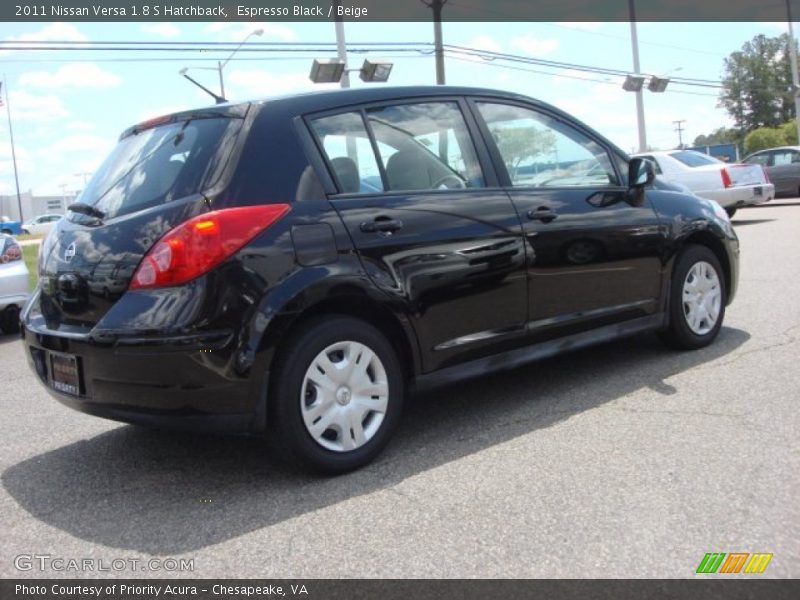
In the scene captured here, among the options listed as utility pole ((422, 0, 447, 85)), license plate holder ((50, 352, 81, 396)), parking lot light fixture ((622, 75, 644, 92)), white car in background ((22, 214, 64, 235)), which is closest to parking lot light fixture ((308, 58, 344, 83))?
utility pole ((422, 0, 447, 85))

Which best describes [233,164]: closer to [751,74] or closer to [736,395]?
[736,395]

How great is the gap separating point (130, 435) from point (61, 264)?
113 cm

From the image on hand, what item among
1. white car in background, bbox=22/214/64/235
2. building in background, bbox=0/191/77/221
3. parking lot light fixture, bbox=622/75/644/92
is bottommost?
white car in background, bbox=22/214/64/235

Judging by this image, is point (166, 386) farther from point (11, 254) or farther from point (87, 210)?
point (11, 254)

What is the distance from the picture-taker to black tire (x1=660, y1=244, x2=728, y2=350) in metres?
5.08

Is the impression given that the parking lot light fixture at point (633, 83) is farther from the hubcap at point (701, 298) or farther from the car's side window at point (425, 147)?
the car's side window at point (425, 147)

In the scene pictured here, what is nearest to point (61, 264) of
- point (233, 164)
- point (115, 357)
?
point (115, 357)

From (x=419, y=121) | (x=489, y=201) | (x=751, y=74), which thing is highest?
(x=751, y=74)

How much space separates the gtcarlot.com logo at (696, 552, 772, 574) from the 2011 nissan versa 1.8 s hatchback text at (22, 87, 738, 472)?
1.50 m

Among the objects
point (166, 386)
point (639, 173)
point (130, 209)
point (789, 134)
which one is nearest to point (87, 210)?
point (130, 209)

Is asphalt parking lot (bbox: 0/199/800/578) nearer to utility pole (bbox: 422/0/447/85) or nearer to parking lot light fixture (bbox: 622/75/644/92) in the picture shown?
utility pole (bbox: 422/0/447/85)

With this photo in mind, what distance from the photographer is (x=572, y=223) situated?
4.42 meters

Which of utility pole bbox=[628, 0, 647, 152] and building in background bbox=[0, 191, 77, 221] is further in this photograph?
building in background bbox=[0, 191, 77, 221]

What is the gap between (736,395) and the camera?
14.1ft
